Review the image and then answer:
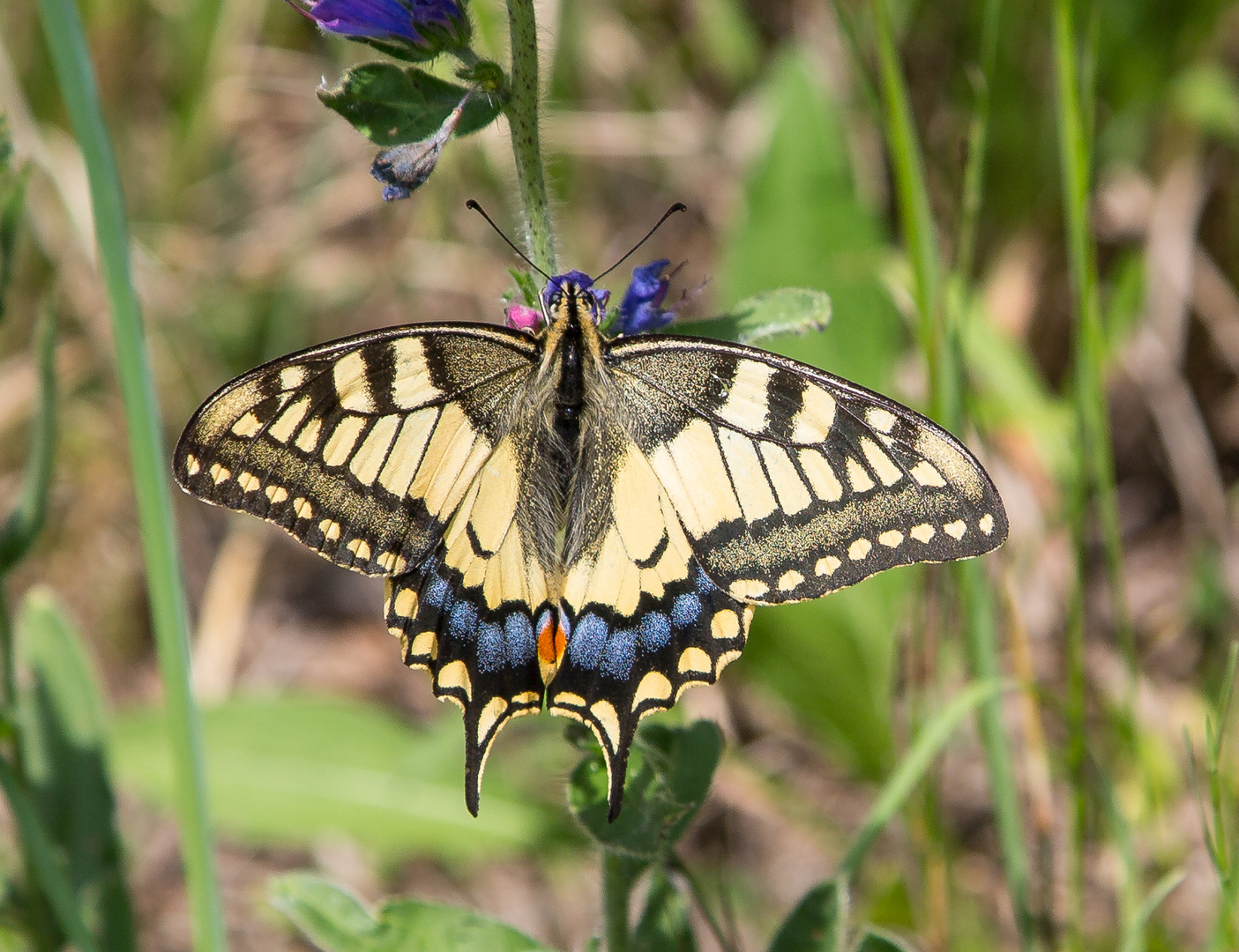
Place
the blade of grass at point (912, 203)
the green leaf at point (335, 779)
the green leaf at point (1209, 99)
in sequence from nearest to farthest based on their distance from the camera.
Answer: the blade of grass at point (912, 203) → the green leaf at point (335, 779) → the green leaf at point (1209, 99)

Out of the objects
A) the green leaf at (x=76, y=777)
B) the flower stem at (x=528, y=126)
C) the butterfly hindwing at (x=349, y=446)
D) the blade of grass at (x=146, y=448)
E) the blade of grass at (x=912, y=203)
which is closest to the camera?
the blade of grass at (x=146, y=448)

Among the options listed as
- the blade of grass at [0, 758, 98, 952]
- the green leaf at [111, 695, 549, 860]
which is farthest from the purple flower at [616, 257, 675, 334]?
the green leaf at [111, 695, 549, 860]

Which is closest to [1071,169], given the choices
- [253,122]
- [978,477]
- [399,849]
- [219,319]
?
[978,477]

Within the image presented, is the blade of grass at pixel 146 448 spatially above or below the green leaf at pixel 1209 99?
below

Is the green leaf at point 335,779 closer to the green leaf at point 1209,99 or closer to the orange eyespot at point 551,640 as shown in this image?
the orange eyespot at point 551,640

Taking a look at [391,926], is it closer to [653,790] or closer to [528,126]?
[653,790]

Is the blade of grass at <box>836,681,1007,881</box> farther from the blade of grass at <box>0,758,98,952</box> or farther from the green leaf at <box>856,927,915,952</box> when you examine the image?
the blade of grass at <box>0,758,98,952</box>

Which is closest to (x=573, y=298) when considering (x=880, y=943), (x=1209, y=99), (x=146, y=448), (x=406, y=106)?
(x=406, y=106)

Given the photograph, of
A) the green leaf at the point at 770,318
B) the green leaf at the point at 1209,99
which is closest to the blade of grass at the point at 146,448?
the green leaf at the point at 770,318
